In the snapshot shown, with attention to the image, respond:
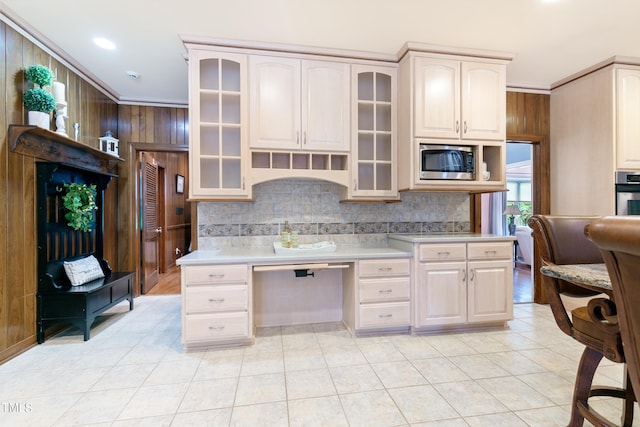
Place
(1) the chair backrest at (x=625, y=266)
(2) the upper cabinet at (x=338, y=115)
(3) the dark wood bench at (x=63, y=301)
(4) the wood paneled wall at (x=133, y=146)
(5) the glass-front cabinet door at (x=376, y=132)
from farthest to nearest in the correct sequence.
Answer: (4) the wood paneled wall at (x=133, y=146)
(5) the glass-front cabinet door at (x=376, y=132)
(2) the upper cabinet at (x=338, y=115)
(3) the dark wood bench at (x=63, y=301)
(1) the chair backrest at (x=625, y=266)

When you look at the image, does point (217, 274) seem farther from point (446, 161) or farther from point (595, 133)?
point (595, 133)

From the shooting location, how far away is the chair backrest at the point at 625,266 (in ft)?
1.87

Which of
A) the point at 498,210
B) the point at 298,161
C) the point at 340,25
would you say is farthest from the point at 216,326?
the point at 498,210

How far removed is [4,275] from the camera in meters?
→ 2.22

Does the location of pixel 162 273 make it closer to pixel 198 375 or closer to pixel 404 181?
pixel 198 375

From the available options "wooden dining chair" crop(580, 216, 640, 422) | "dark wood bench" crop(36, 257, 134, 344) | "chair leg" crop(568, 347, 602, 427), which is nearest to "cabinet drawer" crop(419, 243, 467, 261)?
"chair leg" crop(568, 347, 602, 427)

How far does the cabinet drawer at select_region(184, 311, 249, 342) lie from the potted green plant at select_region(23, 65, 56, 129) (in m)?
2.00

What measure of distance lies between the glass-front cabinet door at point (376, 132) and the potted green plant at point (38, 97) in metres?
2.64

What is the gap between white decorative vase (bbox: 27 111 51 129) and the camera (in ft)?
7.82

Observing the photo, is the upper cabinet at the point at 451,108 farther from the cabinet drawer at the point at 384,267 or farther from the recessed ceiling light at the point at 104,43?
the recessed ceiling light at the point at 104,43

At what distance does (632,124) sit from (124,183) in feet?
18.9

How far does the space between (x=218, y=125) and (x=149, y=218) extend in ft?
8.32

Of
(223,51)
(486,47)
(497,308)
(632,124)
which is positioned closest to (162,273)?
(223,51)

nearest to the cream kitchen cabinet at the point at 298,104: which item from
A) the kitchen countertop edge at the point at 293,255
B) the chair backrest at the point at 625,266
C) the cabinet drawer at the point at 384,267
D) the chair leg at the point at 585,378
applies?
the kitchen countertop edge at the point at 293,255
